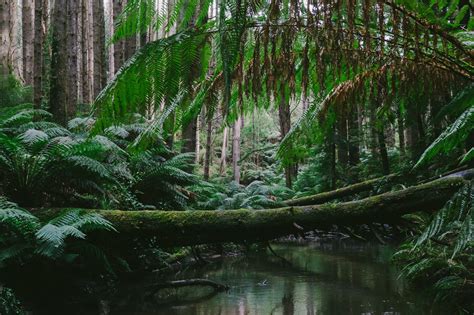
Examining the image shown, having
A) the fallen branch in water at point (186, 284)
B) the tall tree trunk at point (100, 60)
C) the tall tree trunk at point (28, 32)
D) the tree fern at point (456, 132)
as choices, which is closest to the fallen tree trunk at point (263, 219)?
the fallen branch in water at point (186, 284)

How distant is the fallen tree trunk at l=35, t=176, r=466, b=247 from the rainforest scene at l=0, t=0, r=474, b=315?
1 cm

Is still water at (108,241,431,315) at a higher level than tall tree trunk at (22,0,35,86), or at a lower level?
lower

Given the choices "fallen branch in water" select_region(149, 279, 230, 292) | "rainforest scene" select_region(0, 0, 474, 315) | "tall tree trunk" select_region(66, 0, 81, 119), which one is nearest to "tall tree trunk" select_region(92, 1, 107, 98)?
"tall tree trunk" select_region(66, 0, 81, 119)

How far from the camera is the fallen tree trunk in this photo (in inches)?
134

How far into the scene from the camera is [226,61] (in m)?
1.08

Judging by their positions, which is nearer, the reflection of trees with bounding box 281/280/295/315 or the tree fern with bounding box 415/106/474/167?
the tree fern with bounding box 415/106/474/167

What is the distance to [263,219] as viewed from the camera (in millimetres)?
3893

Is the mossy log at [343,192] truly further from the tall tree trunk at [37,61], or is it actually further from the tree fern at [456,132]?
the tall tree trunk at [37,61]

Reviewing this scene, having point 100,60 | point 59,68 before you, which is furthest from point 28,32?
point 59,68

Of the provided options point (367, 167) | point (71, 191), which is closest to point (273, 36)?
point (71, 191)

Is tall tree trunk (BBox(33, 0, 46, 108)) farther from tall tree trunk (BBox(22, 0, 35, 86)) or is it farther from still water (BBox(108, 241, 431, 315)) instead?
still water (BBox(108, 241, 431, 315))

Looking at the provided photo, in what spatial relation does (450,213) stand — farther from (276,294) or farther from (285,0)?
(276,294)

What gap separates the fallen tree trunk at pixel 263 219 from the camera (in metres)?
3.40

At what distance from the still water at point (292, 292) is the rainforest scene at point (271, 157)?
35 millimetres
